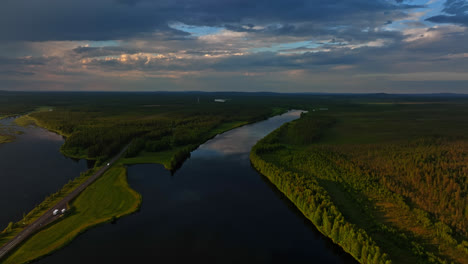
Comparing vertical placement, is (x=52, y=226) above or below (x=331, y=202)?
below

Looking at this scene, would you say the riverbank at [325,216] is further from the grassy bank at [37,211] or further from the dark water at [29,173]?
the dark water at [29,173]

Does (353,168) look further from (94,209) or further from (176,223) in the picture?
(94,209)

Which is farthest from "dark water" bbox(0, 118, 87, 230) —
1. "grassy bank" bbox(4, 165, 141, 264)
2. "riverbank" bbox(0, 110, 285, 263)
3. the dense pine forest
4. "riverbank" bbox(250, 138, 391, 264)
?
the dense pine forest

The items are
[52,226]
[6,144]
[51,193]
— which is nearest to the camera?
[52,226]

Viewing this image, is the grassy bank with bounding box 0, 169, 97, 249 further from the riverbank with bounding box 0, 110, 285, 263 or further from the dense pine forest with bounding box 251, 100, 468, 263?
the dense pine forest with bounding box 251, 100, 468, 263

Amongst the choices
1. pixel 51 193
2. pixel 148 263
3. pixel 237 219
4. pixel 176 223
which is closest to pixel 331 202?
pixel 237 219

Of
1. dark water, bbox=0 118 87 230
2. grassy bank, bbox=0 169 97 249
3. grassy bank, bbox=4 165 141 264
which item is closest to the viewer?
grassy bank, bbox=4 165 141 264
